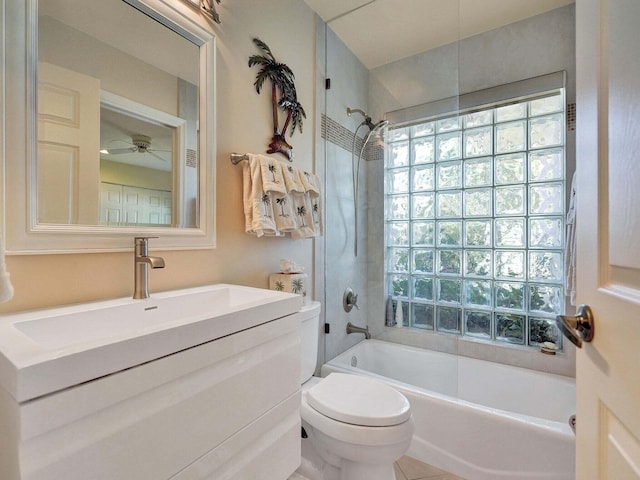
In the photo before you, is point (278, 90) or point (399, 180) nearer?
point (278, 90)

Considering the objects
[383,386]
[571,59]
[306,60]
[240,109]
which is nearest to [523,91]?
[571,59]

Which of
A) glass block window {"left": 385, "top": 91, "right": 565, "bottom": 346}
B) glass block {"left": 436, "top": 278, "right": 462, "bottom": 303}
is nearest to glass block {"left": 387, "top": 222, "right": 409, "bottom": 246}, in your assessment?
glass block window {"left": 385, "top": 91, "right": 565, "bottom": 346}

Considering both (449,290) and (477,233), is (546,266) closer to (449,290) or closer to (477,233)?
(477,233)

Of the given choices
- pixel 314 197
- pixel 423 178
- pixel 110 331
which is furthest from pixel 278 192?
pixel 423 178

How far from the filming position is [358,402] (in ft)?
4.10

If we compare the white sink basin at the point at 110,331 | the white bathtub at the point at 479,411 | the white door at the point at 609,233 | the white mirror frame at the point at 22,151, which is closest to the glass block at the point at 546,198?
the white bathtub at the point at 479,411

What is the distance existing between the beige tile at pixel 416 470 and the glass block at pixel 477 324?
924mm

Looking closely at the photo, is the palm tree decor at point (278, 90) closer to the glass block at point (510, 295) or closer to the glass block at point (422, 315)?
the glass block at point (422, 315)

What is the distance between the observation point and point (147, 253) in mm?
983

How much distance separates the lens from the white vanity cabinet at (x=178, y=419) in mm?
485

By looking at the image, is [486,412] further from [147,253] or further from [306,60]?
[306,60]

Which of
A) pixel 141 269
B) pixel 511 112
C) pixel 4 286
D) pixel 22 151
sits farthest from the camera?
pixel 511 112

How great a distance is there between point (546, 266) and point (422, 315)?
847 mm

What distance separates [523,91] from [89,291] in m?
2.52
